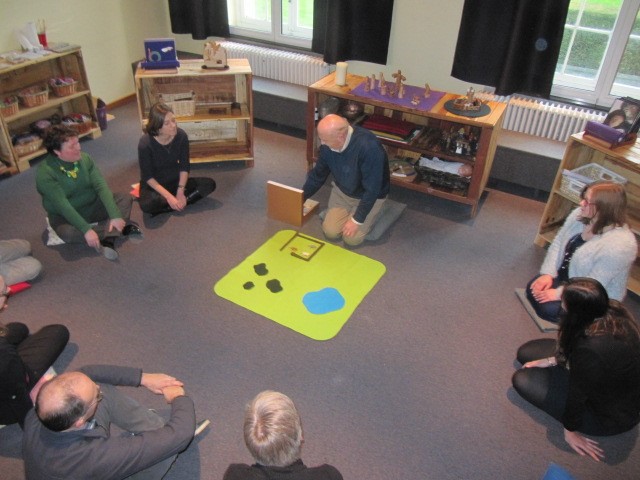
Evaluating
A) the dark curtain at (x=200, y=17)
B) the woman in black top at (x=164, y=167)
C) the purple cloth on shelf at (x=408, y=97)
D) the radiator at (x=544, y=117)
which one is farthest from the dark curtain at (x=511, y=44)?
A: the dark curtain at (x=200, y=17)

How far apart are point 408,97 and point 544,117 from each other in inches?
52.5

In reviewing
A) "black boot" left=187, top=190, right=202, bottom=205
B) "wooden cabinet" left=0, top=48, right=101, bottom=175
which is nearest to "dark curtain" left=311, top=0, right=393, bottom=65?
"black boot" left=187, top=190, right=202, bottom=205

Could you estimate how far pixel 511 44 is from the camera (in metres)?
4.16

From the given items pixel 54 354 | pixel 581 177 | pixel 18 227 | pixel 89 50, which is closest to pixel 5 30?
pixel 89 50

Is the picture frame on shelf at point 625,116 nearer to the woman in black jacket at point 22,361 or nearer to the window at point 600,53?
the window at point 600,53

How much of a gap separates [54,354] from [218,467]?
3.56 ft

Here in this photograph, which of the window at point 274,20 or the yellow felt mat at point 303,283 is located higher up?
the window at point 274,20

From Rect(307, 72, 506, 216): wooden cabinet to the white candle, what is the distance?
49 millimetres

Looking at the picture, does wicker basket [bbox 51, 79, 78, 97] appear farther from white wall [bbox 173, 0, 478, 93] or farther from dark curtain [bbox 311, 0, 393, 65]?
white wall [bbox 173, 0, 478, 93]

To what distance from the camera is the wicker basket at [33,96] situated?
4.51 m

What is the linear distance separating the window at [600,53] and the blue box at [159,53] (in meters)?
3.46

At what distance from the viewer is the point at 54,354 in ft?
8.77

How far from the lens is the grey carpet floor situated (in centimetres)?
248

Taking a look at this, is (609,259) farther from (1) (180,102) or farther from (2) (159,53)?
(2) (159,53)
